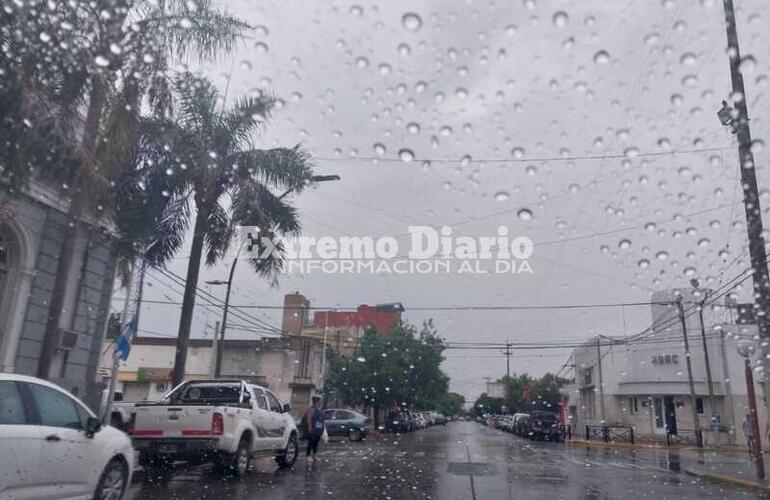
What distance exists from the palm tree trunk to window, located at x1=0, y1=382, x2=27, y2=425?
31.1 ft

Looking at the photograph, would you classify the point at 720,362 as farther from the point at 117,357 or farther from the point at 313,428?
the point at 117,357

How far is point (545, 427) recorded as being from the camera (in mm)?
32062

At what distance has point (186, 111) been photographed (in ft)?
42.3

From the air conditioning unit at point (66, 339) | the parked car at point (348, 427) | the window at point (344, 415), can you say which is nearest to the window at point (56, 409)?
the air conditioning unit at point (66, 339)

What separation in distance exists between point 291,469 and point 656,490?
6.02 meters

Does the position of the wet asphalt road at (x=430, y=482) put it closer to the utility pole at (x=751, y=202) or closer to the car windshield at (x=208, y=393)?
the car windshield at (x=208, y=393)

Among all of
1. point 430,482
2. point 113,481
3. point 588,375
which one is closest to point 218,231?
point 430,482

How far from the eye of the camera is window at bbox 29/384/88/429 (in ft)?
19.2

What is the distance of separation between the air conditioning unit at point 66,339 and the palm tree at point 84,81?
1.69 m

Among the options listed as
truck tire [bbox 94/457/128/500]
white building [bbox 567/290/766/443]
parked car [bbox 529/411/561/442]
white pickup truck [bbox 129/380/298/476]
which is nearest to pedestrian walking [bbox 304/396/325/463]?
white pickup truck [bbox 129/380/298/476]

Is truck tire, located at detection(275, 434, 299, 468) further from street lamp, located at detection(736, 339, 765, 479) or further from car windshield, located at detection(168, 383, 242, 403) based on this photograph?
street lamp, located at detection(736, 339, 765, 479)

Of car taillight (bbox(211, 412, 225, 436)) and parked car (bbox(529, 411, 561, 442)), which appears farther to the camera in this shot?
parked car (bbox(529, 411, 561, 442))

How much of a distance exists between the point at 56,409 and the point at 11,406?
0.69 m

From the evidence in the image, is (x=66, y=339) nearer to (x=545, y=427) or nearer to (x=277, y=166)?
(x=277, y=166)
